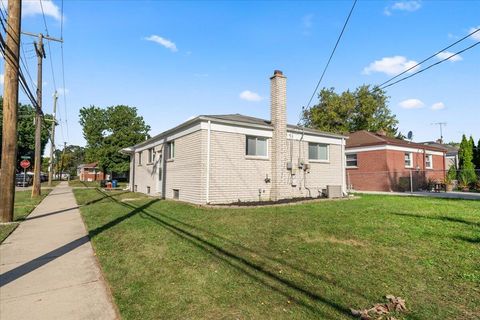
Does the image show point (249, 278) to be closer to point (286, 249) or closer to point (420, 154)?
point (286, 249)

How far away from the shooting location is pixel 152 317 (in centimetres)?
319

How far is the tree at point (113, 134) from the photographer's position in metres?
40.8

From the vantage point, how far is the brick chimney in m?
13.4

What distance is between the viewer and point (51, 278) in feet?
14.8

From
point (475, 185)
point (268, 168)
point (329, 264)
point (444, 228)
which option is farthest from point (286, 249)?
point (475, 185)

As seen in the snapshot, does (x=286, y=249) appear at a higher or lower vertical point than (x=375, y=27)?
lower

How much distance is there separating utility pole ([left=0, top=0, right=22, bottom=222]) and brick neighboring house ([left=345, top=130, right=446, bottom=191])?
21.6m

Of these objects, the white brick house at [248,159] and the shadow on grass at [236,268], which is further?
the white brick house at [248,159]

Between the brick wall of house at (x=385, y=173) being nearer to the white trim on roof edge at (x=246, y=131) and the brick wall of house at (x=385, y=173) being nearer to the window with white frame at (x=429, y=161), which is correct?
the window with white frame at (x=429, y=161)

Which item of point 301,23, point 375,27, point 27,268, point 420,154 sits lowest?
point 27,268

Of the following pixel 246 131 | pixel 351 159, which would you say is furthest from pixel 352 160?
pixel 246 131

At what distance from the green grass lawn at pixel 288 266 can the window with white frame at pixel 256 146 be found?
17.2ft

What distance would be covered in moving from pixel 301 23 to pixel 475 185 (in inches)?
797

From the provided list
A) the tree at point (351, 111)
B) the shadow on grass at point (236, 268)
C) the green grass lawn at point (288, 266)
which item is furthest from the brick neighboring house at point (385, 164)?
the shadow on grass at point (236, 268)
